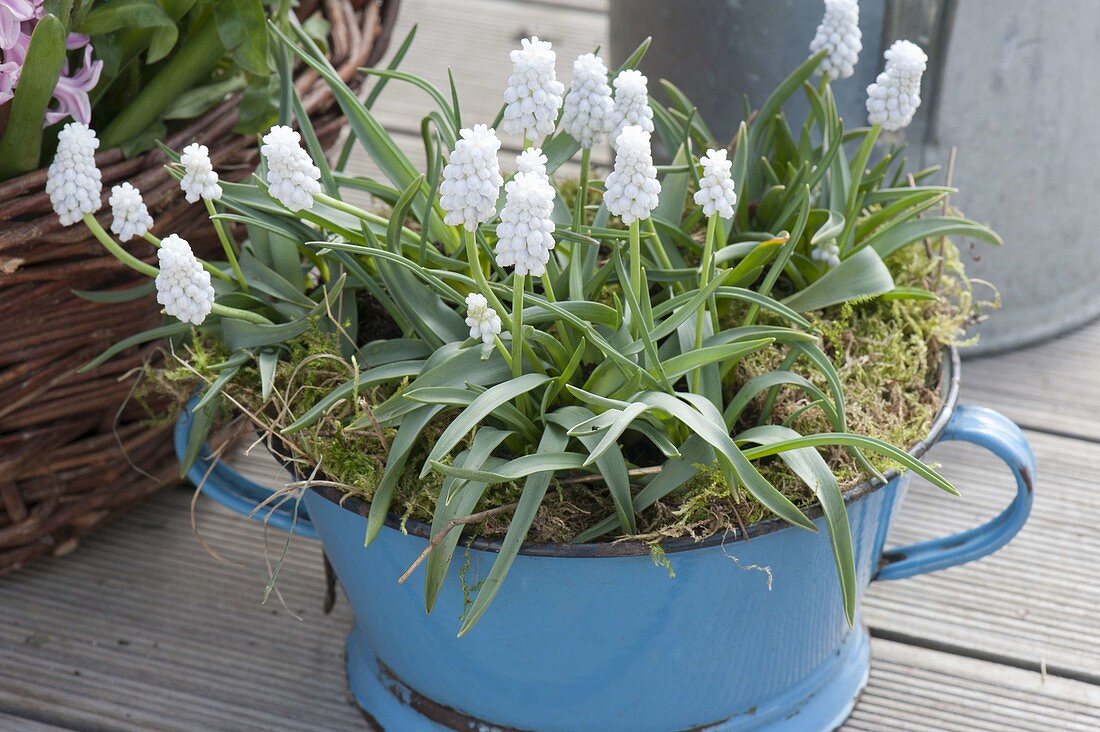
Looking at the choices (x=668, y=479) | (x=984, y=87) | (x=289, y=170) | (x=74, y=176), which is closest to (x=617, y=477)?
(x=668, y=479)

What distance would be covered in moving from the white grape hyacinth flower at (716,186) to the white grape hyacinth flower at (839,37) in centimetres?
19

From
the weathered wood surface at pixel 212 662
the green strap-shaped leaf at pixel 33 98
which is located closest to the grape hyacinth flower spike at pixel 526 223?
the green strap-shaped leaf at pixel 33 98

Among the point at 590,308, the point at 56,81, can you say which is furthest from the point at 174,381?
the point at 590,308

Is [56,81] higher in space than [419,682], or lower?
higher

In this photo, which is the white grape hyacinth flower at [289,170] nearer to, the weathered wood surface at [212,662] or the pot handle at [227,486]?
the pot handle at [227,486]

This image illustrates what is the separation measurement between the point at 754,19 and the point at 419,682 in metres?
0.67

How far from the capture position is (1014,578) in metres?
0.99

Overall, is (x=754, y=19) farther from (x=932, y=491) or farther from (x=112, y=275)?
→ (x=112, y=275)

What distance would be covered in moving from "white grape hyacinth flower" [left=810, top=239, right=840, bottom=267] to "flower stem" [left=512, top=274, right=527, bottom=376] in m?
0.23

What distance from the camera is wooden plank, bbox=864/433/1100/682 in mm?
929

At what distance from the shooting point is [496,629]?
680 mm

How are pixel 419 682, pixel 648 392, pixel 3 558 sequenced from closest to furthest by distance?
1. pixel 648 392
2. pixel 419 682
3. pixel 3 558

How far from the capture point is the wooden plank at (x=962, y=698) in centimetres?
86

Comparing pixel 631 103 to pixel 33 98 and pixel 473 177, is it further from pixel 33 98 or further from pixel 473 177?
pixel 33 98
